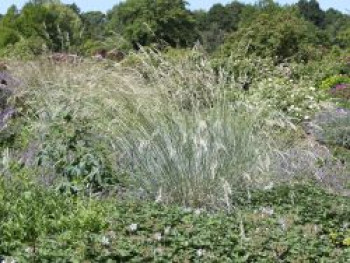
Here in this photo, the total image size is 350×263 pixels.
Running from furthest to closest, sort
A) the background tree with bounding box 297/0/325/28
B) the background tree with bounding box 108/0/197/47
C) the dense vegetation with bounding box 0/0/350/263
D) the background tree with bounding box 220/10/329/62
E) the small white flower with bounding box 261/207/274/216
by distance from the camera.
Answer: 1. the background tree with bounding box 297/0/325/28
2. the background tree with bounding box 108/0/197/47
3. the background tree with bounding box 220/10/329/62
4. the small white flower with bounding box 261/207/274/216
5. the dense vegetation with bounding box 0/0/350/263

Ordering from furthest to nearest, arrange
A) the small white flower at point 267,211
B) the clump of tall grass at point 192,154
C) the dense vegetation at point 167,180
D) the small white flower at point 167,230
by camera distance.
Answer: the clump of tall grass at point 192,154, the small white flower at point 267,211, the small white flower at point 167,230, the dense vegetation at point 167,180

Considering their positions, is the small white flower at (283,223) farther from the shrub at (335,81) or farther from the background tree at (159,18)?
the background tree at (159,18)

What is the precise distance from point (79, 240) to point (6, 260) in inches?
17.6

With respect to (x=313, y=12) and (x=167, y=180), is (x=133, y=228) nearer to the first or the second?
(x=167, y=180)

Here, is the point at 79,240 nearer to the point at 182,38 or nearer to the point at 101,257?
the point at 101,257

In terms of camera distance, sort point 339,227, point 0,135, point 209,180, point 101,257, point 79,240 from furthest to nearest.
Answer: point 0,135 → point 209,180 → point 339,227 → point 79,240 → point 101,257

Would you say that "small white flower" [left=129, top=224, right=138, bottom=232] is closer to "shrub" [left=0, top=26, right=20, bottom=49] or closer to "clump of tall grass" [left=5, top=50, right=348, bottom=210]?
"clump of tall grass" [left=5, top=50, right=348, bottom=210]

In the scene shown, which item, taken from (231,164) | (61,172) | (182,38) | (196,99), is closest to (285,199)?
(231,164)

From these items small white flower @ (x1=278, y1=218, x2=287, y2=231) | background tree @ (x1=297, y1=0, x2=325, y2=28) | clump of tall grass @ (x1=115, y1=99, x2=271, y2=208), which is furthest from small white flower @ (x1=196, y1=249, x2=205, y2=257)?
background tree @ (x1=297, y1=0, x2=325, y2=28)

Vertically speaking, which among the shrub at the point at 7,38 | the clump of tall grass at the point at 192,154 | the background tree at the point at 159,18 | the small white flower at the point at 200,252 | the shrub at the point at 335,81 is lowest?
the small white flower at the point at 200,252

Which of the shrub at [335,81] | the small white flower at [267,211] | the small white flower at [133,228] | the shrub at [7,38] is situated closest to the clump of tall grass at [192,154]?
the small white flower at [267,211]

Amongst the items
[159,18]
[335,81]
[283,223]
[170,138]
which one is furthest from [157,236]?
[159,18]

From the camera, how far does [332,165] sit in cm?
693

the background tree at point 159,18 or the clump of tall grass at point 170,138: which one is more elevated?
the background tree at point 159,18
